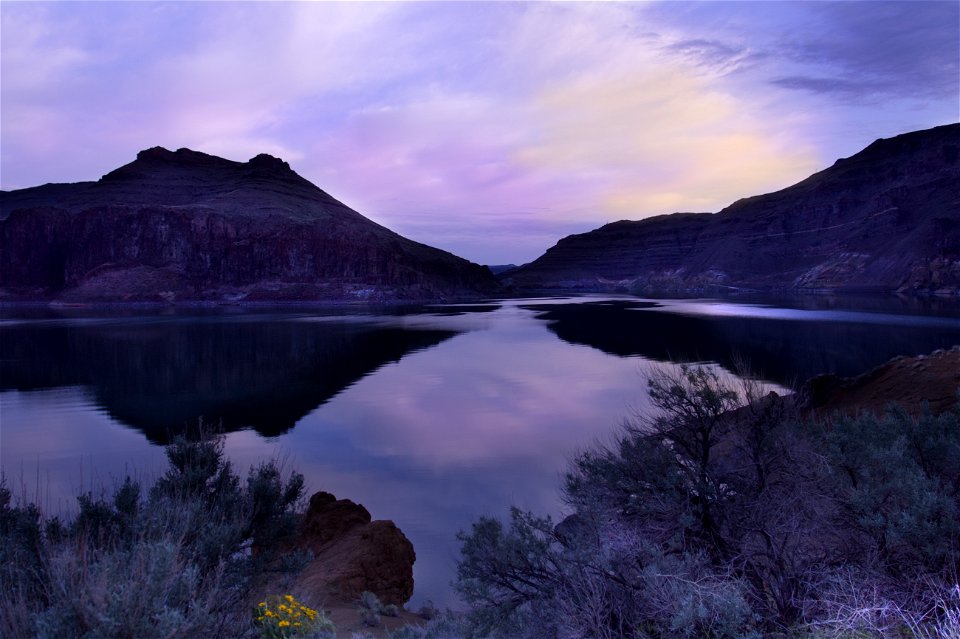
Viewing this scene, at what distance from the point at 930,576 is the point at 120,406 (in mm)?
25330

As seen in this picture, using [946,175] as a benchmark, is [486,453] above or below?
below

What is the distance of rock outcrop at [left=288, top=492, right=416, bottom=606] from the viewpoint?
866cm

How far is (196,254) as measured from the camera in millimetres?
116750

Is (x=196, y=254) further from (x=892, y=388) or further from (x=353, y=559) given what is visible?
(x=892, y=388)

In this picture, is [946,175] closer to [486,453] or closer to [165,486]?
[486,453]

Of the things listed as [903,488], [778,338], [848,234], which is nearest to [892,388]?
[903,488]

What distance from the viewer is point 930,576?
4.53 metres

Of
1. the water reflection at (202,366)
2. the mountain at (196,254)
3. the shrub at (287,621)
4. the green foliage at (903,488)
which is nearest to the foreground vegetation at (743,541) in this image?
the green foliage at (903,488)

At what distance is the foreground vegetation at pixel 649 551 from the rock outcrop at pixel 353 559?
0.75 m

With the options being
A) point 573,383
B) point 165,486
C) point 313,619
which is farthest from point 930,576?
point 573,383

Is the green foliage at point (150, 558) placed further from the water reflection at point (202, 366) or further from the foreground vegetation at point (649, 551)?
the water reflection at point (202, 366)

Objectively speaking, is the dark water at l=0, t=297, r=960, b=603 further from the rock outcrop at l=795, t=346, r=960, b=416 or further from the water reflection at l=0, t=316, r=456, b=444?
the rock outcrop at l=795, t=346, r=960, b=416

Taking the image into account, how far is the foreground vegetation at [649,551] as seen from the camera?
385 centimetres

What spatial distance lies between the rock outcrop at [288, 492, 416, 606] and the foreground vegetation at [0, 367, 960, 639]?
75cm
